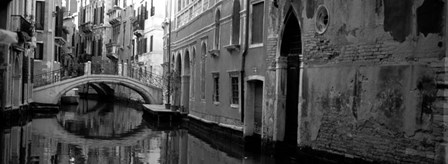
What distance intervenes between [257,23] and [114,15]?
137ft

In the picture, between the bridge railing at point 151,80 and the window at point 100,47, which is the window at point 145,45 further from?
the window at point 100,47

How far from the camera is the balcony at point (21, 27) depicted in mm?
26906

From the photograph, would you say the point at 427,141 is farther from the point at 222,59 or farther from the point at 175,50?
the point at 175,50

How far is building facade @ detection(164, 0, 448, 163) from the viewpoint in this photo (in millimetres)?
11250

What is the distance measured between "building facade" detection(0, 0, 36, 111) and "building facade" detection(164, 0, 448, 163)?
28.9 feet

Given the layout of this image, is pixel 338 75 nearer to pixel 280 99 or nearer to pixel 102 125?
pixel 280 99

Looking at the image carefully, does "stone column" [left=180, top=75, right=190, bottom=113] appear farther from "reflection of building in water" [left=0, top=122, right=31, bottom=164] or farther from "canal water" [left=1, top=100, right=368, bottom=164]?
"reflection of building in water" [left=0, top=122, right=31, bottom=164]

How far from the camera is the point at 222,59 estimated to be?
2377 cm

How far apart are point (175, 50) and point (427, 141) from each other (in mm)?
25443

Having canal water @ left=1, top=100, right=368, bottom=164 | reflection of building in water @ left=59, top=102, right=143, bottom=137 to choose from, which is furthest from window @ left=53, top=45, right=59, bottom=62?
canal water @ left=1, top=100, right=368, bottom=164

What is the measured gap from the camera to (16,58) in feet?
95.1

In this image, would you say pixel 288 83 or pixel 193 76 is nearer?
pixel 288 83

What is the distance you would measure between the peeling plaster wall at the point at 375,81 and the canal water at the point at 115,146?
128 cm

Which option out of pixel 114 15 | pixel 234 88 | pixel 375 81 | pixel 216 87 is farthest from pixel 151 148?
pixel 114 15
